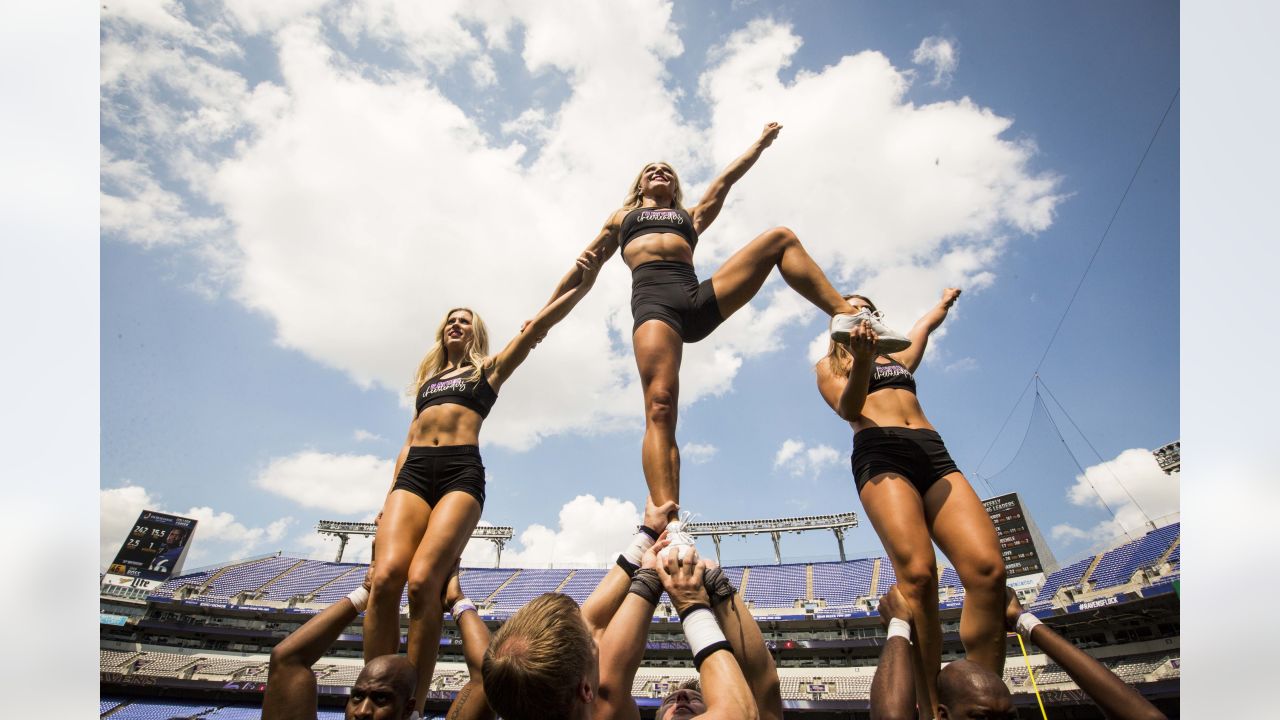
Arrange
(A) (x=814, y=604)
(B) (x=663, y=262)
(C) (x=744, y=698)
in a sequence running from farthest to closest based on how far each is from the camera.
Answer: (A) (x=814, y=604) < (B) (x=663, y=262) < (C) (x=744, y=698)

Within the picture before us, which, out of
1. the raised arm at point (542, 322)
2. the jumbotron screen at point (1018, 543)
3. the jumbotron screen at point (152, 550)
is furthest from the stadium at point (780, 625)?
the raised arm at point (542, 322)

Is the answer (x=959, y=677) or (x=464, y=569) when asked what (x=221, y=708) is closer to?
(x=464, y=569)

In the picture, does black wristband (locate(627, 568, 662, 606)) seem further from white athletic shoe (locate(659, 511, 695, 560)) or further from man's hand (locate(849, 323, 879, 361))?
man's hand (locate(849, 323, 879, 361))

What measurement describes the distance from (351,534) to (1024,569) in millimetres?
45731

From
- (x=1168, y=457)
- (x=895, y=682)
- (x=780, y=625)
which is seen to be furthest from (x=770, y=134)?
(x=1168, y=457)

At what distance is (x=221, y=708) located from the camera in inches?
1224

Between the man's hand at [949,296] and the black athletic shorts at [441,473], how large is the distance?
4.39 metres

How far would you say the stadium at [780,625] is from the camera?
2698cm

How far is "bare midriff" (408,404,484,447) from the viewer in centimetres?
473

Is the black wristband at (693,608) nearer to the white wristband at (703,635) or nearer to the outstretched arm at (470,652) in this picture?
the white wristband at (703,635)

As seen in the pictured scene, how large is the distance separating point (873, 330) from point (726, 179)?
7.18ft

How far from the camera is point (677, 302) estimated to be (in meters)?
4.21

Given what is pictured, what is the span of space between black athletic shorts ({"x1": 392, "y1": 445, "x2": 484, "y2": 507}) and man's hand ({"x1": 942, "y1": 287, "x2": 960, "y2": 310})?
173 inches
